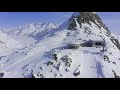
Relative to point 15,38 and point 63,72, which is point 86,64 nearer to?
point 63,72

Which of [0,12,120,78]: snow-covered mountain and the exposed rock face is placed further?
the exposed rock face

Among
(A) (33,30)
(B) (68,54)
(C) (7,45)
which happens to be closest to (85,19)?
(B) (68,54)

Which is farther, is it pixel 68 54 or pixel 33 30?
pixel 33 30

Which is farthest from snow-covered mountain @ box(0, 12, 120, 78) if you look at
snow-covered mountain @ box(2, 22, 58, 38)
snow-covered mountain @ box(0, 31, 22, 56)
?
snow-covered mountain @ box(0, 31, 22, 56)

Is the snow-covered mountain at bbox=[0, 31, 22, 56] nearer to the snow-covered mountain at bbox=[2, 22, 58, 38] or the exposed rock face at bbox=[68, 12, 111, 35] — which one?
the snow-covered mountain at bbox=[2, 22, 58, 38]

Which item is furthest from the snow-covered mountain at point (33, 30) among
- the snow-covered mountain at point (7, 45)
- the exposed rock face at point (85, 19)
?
the exposed rock face at point (85, 19)

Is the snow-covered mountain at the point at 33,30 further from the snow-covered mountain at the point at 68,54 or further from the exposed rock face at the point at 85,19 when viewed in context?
the exposed rock face at the point at 85,19

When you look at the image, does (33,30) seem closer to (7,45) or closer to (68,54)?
(7,45)

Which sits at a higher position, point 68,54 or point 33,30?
point 33,30
